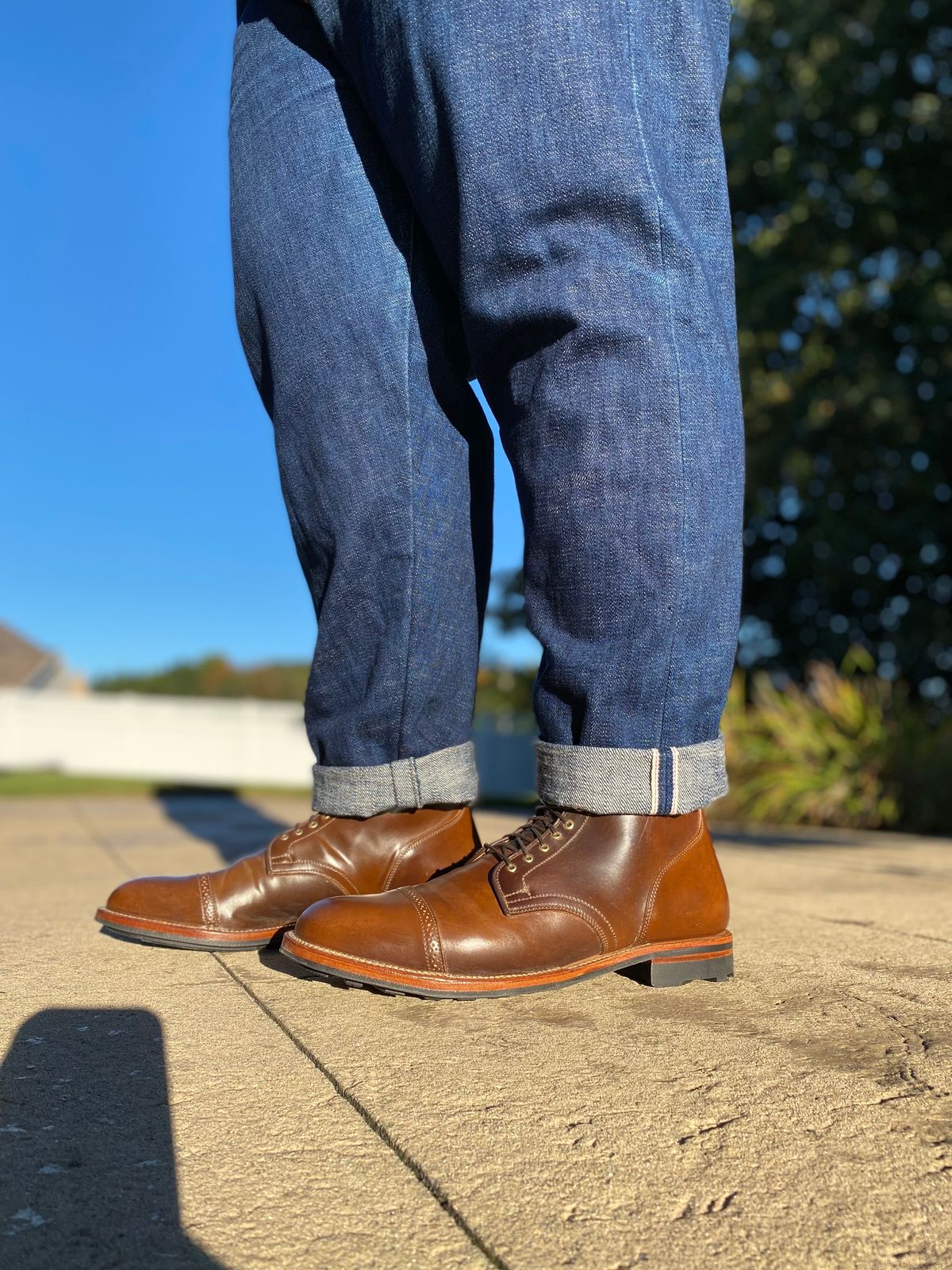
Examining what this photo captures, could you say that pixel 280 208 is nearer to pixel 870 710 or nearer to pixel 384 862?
pixel 384 862

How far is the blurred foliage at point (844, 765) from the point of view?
6.26 meters

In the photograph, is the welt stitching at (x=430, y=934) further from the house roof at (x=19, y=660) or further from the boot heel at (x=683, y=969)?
the house roof at (x=19, y=660)

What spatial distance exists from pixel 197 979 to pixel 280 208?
3.29ft

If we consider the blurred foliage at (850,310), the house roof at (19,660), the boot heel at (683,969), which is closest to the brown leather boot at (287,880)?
the boot heel at (683,969)

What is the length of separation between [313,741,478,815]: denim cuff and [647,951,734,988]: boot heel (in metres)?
0.37

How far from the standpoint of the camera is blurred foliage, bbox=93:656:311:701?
157 feet

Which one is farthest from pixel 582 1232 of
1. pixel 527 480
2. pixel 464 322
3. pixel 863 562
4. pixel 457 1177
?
pixel 863 562

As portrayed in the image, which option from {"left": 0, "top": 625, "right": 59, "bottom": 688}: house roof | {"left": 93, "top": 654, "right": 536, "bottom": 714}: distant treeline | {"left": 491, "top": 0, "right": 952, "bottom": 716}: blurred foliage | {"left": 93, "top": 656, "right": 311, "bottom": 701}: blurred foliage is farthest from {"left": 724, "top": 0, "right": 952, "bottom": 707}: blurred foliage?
{"left": 93, "top": 656, "right": 311, "bottom": 701}: blurred foliage

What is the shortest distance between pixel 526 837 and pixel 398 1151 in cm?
54

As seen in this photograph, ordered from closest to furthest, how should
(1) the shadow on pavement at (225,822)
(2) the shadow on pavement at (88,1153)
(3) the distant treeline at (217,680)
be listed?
1. (2) the shadow on pavement at (88,1153)
2. (1) the shadow on pavement at (225,822)
3. (3) the distant treeline at (217,680)

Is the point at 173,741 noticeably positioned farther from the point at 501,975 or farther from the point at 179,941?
the point at 501,975

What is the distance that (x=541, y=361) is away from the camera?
116cm

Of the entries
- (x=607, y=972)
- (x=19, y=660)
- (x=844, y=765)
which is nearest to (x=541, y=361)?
(x=607, y=972)

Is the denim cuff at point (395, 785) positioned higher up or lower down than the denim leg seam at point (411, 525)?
lower down
